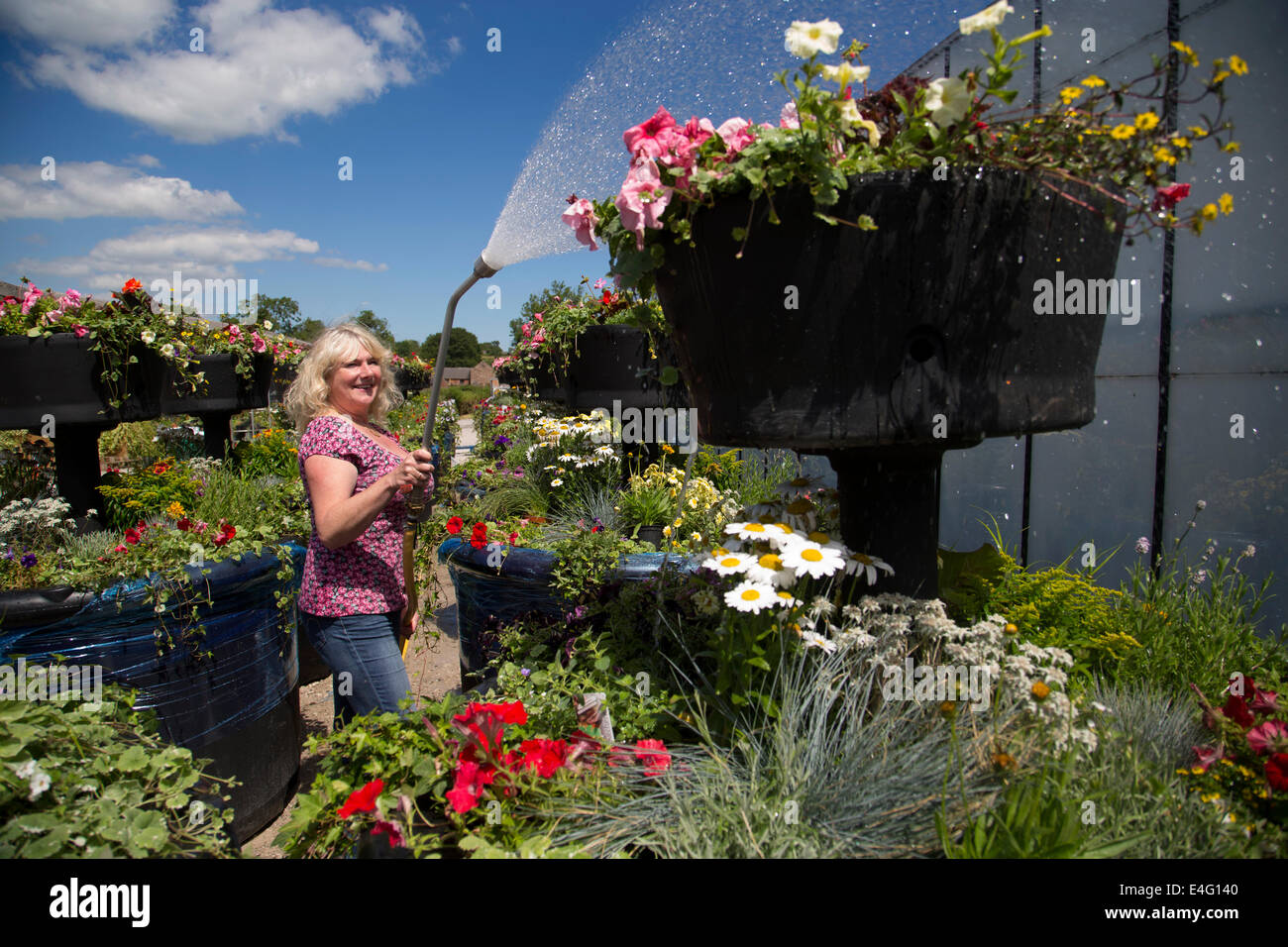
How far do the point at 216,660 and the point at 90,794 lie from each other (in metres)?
1.26

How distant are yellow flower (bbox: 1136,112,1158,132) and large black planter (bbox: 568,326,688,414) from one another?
282cm

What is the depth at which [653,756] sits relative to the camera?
1387mm

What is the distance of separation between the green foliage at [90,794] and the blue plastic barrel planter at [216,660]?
659mm

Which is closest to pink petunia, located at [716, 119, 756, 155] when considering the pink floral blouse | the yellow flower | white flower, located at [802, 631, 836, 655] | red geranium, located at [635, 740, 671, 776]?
the yellow flower

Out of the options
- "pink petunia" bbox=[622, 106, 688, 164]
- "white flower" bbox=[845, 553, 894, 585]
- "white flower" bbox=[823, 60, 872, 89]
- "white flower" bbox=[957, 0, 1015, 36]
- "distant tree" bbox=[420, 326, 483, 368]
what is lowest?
"white flower" bbox=[845, 553, 894, 585]

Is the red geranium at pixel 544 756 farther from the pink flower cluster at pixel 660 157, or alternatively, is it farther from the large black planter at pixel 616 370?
the large black planter at pixel 616 370

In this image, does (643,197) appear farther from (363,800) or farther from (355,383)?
(355,383)

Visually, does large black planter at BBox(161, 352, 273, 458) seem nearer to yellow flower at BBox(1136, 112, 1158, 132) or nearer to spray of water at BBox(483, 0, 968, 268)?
spray of water at BBox(483, 0, 968, 268)

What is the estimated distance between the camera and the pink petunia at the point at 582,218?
1409mm

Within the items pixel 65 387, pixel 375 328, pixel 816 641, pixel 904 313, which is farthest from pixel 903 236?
pixel 375 328

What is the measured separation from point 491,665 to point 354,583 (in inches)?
19.6

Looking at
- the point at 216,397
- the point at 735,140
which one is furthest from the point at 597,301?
the point at 735,140

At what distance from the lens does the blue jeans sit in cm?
218
